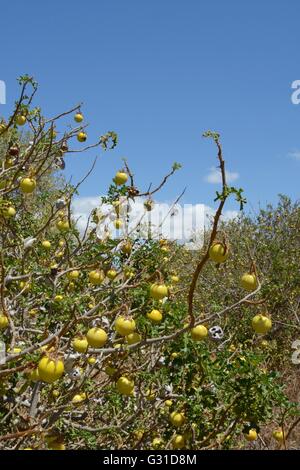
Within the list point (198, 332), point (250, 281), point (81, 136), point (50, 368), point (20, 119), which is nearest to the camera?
point (50, 368)

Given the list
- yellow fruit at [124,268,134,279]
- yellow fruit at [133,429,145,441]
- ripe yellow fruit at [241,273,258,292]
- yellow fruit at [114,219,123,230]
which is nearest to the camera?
ripe yellow fruit at [241,273,258,292]

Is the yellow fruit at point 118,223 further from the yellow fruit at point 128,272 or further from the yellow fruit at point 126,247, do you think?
the yellow fruit at point 128,272

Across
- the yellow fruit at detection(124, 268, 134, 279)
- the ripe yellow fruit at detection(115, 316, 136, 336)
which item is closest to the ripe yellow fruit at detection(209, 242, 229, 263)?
the ripe yellow fruit at detection(115, 316, 136, 336)

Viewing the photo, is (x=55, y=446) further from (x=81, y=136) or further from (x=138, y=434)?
(x=81, y=136)

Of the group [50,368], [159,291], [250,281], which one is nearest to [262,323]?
[250,281]

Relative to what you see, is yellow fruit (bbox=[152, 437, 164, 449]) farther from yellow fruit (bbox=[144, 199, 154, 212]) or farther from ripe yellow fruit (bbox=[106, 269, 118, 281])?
yellow fruit (bbox=[144, 199, 154, 212])

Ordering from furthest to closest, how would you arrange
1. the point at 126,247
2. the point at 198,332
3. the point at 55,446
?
the point at 126,247
the point at 55,446
the point at 198,332

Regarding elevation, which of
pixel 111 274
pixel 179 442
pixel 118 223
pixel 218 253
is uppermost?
pixel 118 223

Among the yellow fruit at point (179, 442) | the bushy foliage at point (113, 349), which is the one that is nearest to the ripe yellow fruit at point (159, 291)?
the bushy foliage at point (113, 349)

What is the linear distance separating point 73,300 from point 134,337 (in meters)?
0.63

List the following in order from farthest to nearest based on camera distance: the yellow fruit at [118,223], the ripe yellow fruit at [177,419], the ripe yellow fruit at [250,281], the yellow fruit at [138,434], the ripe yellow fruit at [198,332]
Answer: the yellow fruit at [118,223] < the yellow fruit at [138,434] < the ripe yellow fruit at [177,419] < the ripe yellow fruit at [198,332] < the ripe yellow fruit at [250,281]

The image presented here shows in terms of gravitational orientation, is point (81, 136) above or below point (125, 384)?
above

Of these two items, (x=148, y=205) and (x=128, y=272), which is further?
(x=148, y=205)
